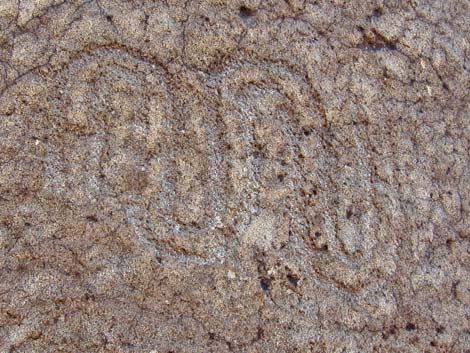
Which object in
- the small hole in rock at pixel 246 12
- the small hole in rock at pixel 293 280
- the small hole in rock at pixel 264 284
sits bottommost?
the small hole in rock at pixel 264 284

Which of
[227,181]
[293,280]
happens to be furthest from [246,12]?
[293,280]

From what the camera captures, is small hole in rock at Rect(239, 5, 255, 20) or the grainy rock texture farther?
small hole in rock at Rect(239, 5, 255, 20)

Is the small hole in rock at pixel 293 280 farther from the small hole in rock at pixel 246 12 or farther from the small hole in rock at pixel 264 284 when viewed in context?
the small hole in rock at pixel 246 12

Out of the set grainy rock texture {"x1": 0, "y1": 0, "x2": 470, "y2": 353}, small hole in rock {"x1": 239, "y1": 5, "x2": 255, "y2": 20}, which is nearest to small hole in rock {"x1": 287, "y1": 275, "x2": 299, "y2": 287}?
grainy rock texture {"x1": 0, "y1": 0, "x2": 470, "y2": 353}

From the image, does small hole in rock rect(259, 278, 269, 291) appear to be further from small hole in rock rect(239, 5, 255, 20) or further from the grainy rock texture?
small hole in rock rect(239, 5, 255, 20)

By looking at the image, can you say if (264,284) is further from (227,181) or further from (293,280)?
(227,181)

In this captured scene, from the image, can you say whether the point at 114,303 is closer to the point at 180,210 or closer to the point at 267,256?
the point at 180,210

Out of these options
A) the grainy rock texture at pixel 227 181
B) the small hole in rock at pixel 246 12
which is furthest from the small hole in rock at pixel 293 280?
the small hole in rock at pixel 246 12

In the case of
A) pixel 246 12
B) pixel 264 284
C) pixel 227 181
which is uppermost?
pixel 246 12
